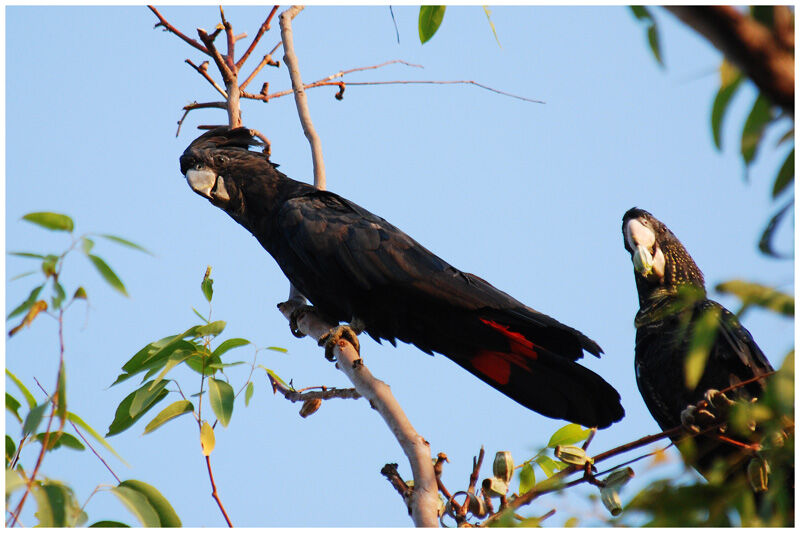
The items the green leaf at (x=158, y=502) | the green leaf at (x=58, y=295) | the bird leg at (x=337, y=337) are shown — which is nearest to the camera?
the green leaf at (x=58, y=295)

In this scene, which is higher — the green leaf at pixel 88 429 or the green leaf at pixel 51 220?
the green leaf at pixel 51 220

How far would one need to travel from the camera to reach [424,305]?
2.83 m

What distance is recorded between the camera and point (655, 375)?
2.87 m

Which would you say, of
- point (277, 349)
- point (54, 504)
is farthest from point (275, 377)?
point (54, 504)

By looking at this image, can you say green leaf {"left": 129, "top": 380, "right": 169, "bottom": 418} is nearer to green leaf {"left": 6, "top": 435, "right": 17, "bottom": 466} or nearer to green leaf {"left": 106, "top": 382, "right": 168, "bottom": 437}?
green leaf {"left": 106, "top": 382, "right": 168, "bottom": 437}

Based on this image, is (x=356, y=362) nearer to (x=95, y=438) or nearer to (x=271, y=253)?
(x=95, y=438)

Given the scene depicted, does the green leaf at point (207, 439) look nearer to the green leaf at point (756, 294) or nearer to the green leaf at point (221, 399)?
the green leaf at point (221, 399)

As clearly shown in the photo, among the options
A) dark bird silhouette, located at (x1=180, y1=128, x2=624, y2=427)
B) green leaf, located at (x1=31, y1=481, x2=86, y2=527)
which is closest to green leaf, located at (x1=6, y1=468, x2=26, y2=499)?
green leaf, located at (x1=31, y1=481, x2=86, y2=527)

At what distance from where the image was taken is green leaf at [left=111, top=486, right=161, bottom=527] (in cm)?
155

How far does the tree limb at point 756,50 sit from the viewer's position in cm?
70

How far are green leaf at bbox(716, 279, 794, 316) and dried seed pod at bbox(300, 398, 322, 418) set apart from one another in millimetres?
1774

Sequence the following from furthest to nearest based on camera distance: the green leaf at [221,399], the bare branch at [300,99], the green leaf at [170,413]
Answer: the bare branch at [300,99] < the green leaf at [170,413] < the green leaf at [221,399]

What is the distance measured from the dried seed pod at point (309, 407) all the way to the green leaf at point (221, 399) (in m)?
0.43

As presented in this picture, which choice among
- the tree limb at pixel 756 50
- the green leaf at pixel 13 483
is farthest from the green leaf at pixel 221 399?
the tree limb at pixel 756 50
